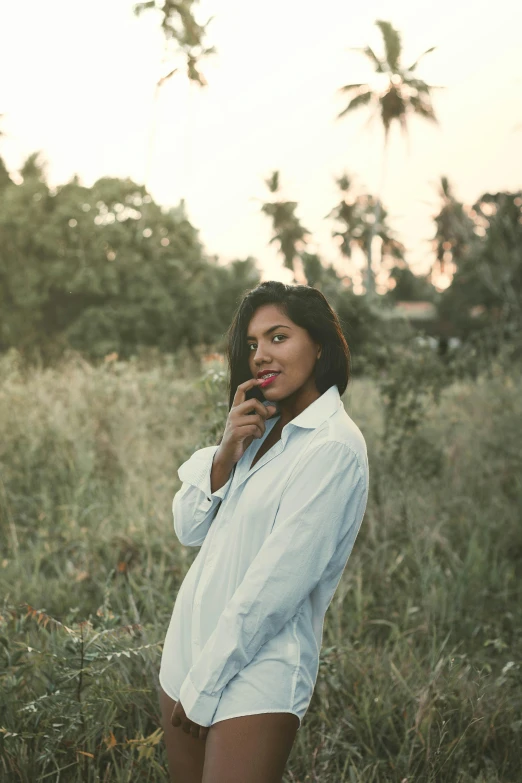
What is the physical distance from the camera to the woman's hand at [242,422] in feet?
5.96

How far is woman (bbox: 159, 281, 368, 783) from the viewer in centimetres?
156

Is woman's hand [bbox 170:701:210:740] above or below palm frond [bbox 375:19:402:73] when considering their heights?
below

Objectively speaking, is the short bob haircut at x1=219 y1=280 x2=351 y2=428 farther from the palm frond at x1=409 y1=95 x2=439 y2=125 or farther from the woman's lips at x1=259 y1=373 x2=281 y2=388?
the palm frond at x1=409 y1=95 x2=439 y2=125

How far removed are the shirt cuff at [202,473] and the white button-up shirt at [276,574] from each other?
0.10m

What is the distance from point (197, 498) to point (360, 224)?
1573 inches

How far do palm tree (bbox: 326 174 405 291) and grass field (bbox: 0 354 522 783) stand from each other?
1273 inches

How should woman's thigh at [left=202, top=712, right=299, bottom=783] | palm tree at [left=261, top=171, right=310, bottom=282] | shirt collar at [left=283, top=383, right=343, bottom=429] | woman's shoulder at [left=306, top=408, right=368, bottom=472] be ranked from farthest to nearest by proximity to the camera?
1. palm tree at [left=261, top=171, right=310, bottom=282]
2. shirt collar at [left=283, top=383, right=343, bottom=429]
3. woman's shoulder at [left=306, top=408, right=368, bottom=472]
4. woman's thigh at [left=202, top=712, right=299, bottom=783]

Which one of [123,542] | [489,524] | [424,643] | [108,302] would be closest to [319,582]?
[424,643]

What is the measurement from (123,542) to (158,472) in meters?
1.06

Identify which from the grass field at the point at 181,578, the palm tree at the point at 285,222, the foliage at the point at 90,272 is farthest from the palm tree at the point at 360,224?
the grass field at the point at 181,578

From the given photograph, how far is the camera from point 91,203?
24.2 m

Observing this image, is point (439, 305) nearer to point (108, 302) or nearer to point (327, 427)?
point (108, 302)

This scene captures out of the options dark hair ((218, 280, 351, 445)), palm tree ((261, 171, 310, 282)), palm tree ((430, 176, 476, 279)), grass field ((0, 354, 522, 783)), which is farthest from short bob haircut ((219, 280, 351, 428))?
palm tree ((430, 176, 476, 279))

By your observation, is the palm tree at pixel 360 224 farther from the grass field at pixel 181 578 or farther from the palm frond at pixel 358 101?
the grass field at pixel 181 578
